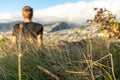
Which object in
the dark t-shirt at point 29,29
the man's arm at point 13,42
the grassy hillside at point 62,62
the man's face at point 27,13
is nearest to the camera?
the grassy hillside at point 62,62

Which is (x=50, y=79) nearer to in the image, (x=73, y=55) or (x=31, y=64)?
(x=31, y=64)

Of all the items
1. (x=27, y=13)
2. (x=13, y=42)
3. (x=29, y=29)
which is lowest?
(x=13, y=42)

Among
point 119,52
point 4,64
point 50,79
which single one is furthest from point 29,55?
point 119,52

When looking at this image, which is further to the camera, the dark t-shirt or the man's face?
the man's face

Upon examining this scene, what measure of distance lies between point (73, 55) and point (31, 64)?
2.06ft

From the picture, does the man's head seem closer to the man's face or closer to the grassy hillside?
the man's face

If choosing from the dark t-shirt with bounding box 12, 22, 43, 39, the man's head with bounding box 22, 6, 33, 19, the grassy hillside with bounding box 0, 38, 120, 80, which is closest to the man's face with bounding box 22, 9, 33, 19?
the man's head with bounding box 22, 6, 33, 19

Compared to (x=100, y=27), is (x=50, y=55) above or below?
below

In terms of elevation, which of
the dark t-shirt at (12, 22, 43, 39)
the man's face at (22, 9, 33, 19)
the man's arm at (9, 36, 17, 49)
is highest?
the man's face at (22, 9, 33, 19)

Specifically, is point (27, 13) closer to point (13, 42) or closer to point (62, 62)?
point (13, 42)

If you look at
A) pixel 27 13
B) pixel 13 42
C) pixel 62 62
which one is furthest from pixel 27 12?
pixel 62 62

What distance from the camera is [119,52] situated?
181 inches

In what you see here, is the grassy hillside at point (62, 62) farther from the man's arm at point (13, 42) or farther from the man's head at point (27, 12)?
the man's head at point (27, 12)

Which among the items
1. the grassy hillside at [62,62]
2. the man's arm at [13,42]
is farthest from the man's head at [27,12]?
the grassy hillside at [62,62]
